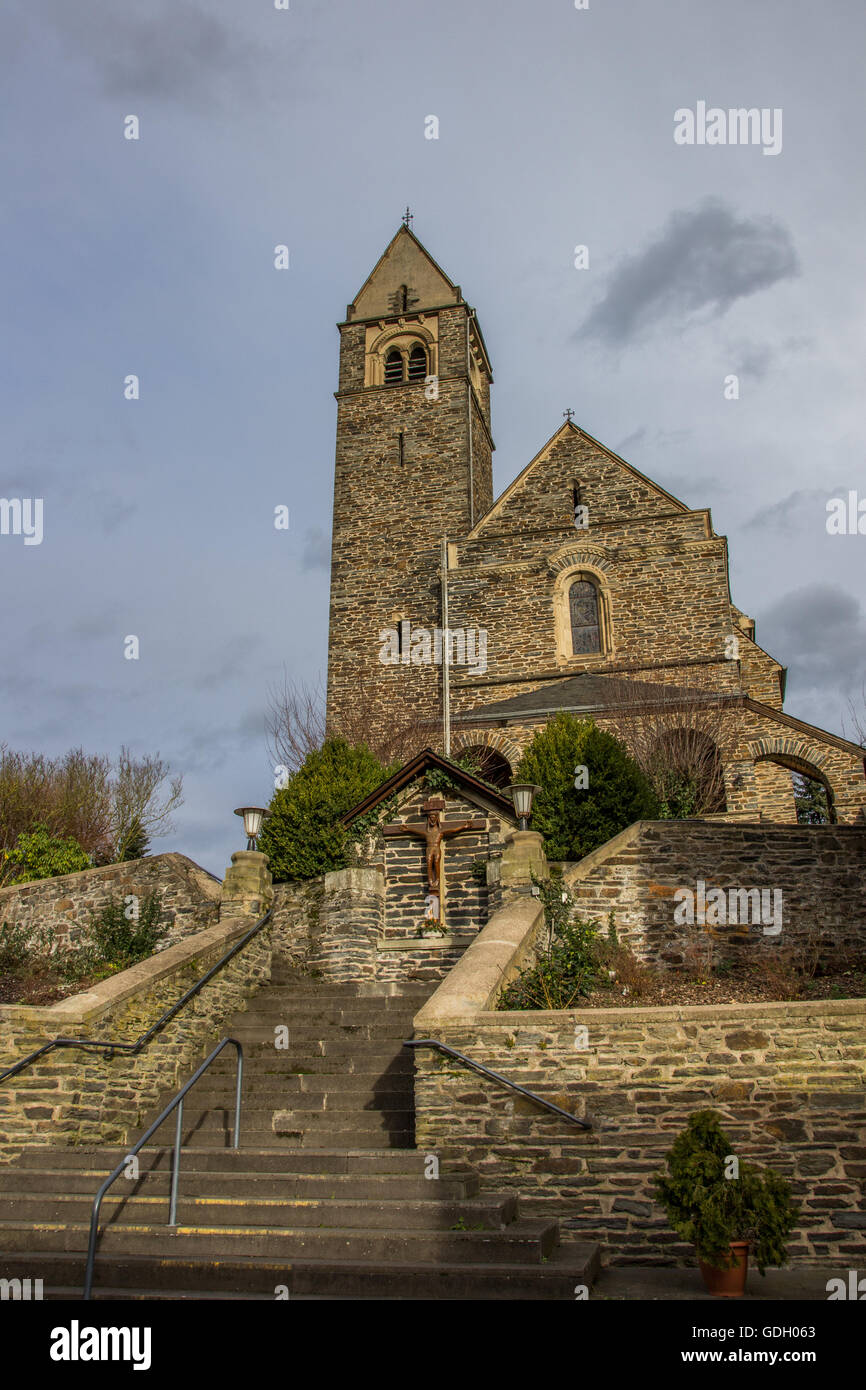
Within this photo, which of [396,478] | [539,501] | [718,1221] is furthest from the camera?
[396,478]

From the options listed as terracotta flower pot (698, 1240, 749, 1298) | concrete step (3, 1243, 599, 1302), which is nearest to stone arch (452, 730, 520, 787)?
concrete step (3, 1243, 599, 1302)

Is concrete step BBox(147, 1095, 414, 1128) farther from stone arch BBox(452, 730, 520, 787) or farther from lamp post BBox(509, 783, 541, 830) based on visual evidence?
stone arch BBox(452, 730, 520, 787)

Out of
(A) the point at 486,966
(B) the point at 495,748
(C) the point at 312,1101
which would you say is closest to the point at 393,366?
(B) the point at 495,748

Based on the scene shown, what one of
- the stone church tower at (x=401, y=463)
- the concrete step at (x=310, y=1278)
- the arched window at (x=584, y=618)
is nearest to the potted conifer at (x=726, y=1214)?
the concrete step at (x=310, y=1278)

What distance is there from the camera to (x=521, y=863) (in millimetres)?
12102

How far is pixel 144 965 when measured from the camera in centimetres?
1069

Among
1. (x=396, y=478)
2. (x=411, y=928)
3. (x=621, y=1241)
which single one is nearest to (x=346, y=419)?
(x=396, y=478)

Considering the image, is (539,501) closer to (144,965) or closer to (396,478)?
(396,478)

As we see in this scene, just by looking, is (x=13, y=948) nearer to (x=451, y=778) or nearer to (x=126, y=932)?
(x=126, y=932)

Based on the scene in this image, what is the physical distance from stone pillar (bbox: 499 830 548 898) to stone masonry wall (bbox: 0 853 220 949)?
428 centimetres

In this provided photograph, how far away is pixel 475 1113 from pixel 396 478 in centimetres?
2123

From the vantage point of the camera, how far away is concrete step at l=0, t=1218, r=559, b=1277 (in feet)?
20.5

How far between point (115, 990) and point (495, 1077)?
4323 millimetres

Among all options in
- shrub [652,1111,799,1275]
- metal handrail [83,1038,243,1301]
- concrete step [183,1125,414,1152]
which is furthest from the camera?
concrete step [183,1125,414,1152]
